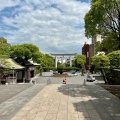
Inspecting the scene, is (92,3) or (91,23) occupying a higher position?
(92,3)

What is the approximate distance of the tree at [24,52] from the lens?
42.8 meters

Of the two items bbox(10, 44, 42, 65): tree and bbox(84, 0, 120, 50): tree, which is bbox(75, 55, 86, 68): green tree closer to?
bbox(10, 44, 42, 65): tree

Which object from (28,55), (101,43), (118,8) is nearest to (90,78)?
(28,55)

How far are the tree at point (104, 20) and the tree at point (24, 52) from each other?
954 inches

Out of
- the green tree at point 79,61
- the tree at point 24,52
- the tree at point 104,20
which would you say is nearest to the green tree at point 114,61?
the tree at point 104,20

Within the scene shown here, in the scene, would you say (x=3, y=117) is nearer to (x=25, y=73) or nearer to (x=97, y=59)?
(x=97, y=59)

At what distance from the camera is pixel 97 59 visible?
28.8 m

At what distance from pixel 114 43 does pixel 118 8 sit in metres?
3.13

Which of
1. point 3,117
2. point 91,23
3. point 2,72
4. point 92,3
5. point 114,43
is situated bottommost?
point 3,117

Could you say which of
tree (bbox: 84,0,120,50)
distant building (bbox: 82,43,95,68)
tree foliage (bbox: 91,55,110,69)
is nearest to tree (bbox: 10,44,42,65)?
tree foliage (bbox: 91,55,110,69)

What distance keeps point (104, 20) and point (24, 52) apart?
84.9ft

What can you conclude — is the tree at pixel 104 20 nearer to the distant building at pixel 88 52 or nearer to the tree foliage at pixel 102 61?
the tree foliage at pixel 102 61

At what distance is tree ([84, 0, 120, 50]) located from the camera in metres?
18.5

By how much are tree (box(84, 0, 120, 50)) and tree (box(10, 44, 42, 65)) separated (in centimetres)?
2424
